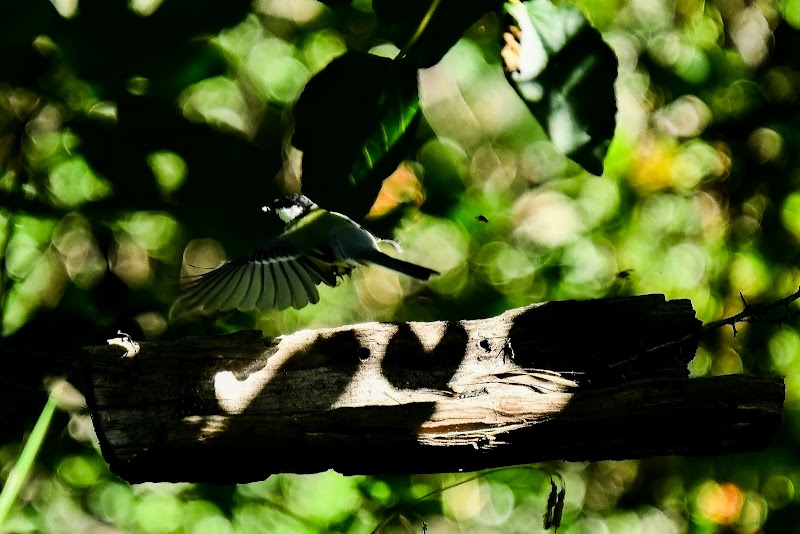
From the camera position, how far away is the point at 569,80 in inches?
33.8

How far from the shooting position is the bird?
1312mm

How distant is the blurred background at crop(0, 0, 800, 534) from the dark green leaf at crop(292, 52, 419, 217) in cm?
65

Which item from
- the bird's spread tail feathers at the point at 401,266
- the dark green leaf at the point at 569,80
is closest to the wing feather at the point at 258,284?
the bird's spread tail feathers at the point at 401,266

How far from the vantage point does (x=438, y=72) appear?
2193mm

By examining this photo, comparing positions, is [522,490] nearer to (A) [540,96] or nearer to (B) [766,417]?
(B) [766,417]

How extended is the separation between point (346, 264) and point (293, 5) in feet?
3.16

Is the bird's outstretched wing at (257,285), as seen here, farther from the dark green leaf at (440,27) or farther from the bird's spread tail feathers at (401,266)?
the dark green leaf at (440,27)

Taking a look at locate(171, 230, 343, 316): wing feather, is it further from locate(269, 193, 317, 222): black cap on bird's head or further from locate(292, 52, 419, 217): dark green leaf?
locate(292, 52, 419, 217): dark green leaf

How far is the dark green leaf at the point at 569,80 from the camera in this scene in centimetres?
84

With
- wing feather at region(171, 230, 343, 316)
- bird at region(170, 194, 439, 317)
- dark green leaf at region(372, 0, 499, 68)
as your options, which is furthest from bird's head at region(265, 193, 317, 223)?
dark green leaf at region(372, 0, 499, 68)

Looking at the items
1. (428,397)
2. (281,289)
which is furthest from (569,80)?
(281,289)

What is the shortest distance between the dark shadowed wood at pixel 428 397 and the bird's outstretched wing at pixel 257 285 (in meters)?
0.24

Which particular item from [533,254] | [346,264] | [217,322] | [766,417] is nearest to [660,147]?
[533,254]

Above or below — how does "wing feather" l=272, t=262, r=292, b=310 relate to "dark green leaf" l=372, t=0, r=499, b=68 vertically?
below
